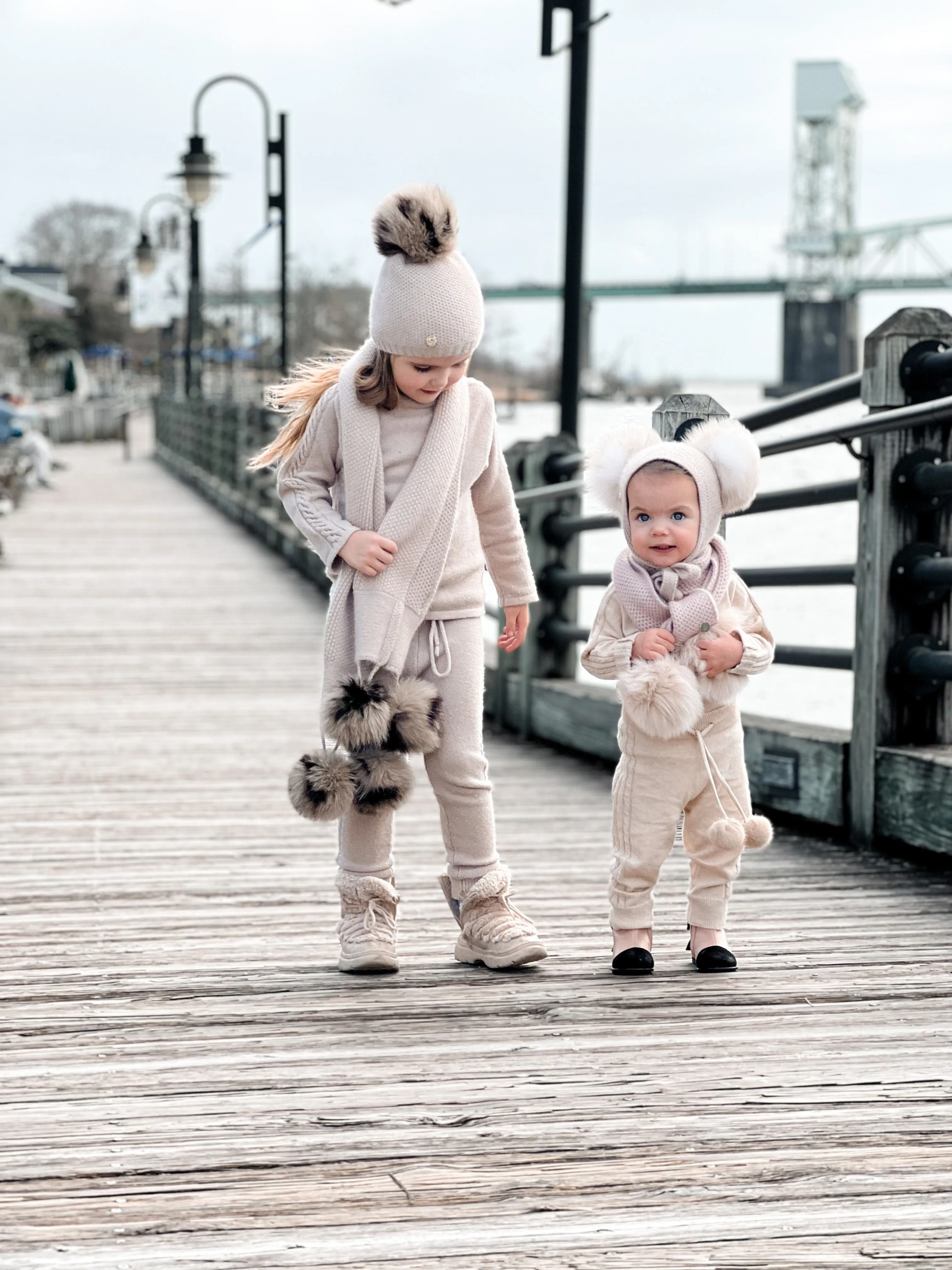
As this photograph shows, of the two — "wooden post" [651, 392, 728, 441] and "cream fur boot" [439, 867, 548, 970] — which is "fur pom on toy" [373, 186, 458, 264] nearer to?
"wooden post" [651, 392, 728, 441]

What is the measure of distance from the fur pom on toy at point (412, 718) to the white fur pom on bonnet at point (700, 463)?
46cm

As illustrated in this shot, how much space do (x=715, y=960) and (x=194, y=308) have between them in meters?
28.3

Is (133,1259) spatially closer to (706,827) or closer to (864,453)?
(706,827)

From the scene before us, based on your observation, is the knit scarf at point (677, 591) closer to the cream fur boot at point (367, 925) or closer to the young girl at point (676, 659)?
the young girl at point (676, 659)

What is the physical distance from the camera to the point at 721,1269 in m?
2.05

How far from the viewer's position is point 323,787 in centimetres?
321

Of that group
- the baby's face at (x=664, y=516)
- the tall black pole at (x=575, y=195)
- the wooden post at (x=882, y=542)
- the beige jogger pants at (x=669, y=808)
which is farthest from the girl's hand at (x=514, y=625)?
the tall black pole at (x=575, y=195)

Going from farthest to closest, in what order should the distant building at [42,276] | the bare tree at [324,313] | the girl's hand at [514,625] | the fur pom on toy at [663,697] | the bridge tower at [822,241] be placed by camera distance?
the distant building at [42,276], the bridge tower at [822,241], the bare tree at [324,313], the girl's hand at [514,625], the fur pom on toy at [663,697]

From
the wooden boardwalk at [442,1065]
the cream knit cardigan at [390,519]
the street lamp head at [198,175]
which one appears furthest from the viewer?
the street lamp head at [198,175]

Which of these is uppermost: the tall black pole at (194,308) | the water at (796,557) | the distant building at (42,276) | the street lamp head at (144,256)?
the distant building at (42,276)

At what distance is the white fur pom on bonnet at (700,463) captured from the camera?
3121 millimetres

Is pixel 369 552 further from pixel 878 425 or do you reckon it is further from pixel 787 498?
pixel 787 498

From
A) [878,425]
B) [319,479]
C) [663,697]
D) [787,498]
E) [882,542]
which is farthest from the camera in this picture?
[787,498]

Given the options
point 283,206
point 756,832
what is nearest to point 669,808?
point 756,832
